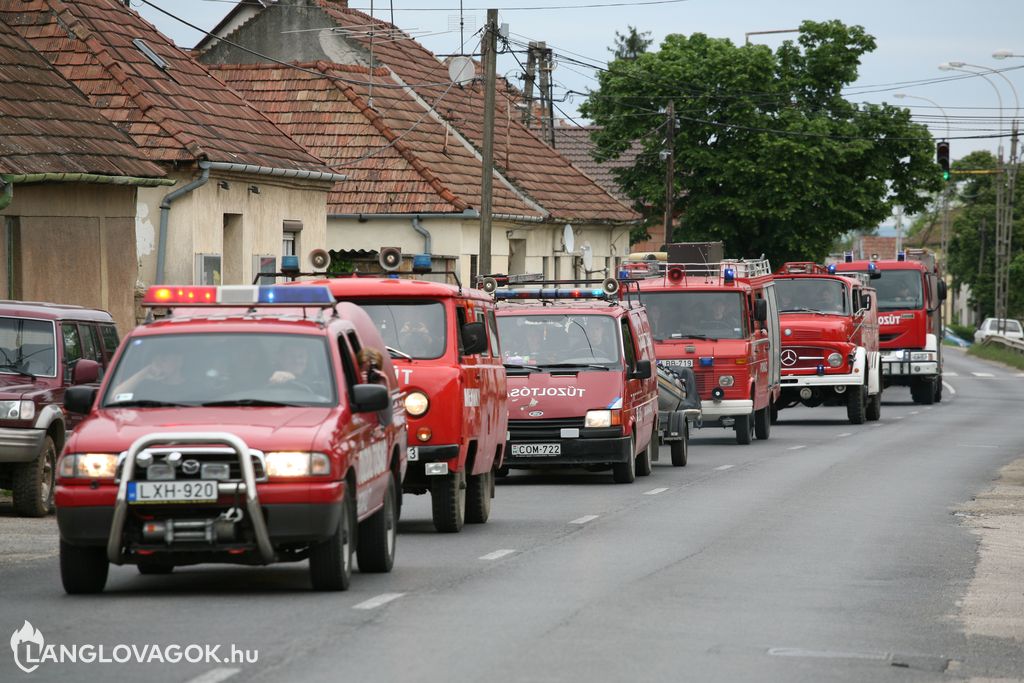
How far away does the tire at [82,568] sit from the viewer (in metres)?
10.9

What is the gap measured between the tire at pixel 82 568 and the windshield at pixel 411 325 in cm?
486

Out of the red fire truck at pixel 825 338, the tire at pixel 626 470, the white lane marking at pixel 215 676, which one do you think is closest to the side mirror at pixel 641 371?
the tire at pixel 626 470

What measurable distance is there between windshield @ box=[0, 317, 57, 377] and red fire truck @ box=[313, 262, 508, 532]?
11.1ft

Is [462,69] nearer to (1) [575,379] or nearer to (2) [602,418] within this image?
(1) [575,379]

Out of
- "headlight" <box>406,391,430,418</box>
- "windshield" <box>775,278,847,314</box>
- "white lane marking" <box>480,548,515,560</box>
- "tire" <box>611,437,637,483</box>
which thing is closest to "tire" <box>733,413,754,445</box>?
"windshield" <box>775,278,847,314</box>

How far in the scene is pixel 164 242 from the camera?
2842 centimetres

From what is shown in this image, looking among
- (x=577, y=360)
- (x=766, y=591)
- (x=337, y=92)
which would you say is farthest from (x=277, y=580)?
(x=337, y=92)

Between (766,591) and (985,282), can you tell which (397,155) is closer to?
(766,591)

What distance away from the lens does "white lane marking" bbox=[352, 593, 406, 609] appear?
10.5 meters

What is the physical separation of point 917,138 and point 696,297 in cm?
3659

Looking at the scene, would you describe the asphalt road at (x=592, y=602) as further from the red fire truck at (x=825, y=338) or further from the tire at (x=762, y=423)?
the red fire truck at (x=825, y=338)

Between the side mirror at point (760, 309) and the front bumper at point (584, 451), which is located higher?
the side mirror at point (760, 309)

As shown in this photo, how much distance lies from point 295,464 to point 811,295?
87.4 feet

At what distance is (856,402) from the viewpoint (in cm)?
3578
